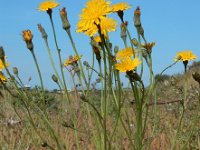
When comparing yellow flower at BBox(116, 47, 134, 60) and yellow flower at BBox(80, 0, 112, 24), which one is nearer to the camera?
yellow flower at BBox(80, 0, 112, 24)

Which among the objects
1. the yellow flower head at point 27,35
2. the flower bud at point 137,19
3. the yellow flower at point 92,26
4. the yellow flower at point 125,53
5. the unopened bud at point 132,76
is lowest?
the unopened bud at point 132,76

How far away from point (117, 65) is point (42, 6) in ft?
2.17

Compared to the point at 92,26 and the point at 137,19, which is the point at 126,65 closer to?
the point at 92,26

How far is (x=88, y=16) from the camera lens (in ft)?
5.66

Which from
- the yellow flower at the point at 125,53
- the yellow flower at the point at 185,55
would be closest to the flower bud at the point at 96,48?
the yellow flower at the point at 125,53

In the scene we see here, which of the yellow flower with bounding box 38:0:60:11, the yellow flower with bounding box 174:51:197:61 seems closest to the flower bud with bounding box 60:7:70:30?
the yellow flower with bounding box 38:0:60:11

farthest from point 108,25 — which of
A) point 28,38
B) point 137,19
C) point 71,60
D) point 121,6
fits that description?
point 71,60

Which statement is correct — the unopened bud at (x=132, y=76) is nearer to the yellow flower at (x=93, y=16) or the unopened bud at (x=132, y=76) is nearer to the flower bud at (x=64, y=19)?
the yellow flower at (x=93, y=16)

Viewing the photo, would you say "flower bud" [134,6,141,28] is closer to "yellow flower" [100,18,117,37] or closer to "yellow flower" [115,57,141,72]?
"yellow flower" [100,18,117,37]

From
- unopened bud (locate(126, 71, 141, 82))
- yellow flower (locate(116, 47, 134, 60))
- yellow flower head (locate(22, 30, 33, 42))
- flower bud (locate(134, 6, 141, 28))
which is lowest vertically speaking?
unopened bud (locate(126, 71, 141, 82))

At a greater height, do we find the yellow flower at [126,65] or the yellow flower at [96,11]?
the yellow flower at [96,11]

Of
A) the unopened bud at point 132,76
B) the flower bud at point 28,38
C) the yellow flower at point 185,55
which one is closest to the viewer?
the unopened bud at point 132,76

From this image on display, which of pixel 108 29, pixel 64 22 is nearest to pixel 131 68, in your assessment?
pixel 108 29

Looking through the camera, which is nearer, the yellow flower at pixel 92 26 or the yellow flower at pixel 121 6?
the yellow flower at pixel 92 26
